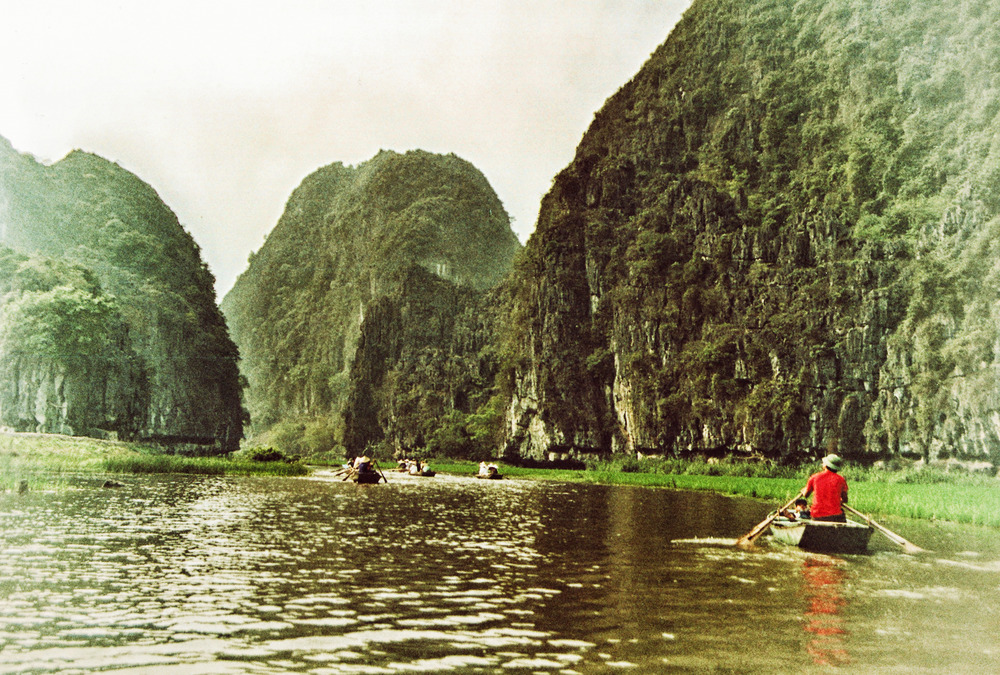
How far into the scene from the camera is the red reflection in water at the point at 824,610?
916 cm

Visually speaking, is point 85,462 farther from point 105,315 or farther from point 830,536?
point 830,536

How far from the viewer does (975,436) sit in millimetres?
48500

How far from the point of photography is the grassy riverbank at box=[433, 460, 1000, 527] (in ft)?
90.5

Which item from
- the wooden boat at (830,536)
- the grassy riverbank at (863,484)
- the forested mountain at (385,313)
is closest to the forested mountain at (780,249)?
the grassy riverbank at (863,484)

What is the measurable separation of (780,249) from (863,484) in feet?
107

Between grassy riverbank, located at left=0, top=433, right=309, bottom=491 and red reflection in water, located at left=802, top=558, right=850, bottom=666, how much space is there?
26.0 m

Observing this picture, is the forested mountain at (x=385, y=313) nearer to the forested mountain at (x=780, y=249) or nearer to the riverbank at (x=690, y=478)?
the forested mountain at (x=780, y=249)

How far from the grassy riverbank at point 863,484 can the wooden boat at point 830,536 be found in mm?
9841

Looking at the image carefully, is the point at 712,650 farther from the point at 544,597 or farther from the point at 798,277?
the point at 798,277

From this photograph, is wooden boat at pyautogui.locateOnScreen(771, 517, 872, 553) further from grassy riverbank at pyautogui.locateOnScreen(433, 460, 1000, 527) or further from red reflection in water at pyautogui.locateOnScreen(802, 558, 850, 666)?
grassy riverbank at pyautogui.locateOnScreen(433, 460, 1000, 527)

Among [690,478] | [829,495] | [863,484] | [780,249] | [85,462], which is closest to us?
[829,495]

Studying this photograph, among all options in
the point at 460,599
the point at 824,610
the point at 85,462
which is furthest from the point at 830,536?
the point at 85,462

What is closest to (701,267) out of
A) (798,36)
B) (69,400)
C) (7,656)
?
(798,36)

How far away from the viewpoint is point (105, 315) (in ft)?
228
